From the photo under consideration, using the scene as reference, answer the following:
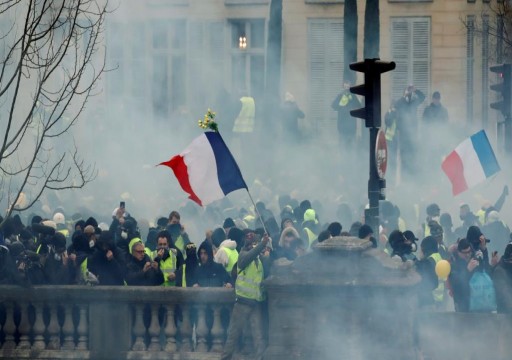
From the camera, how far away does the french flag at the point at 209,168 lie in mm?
17828

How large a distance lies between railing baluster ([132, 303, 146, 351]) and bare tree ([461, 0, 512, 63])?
15941 millimetres

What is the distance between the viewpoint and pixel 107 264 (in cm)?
1773

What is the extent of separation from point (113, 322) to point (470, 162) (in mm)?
6495

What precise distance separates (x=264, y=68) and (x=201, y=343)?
58.0ft

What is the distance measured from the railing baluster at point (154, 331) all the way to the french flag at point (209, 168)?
4.59ft

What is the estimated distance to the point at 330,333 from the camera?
52.0ft

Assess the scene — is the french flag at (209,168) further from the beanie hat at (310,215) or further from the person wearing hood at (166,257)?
the beanie hat at (310,215)

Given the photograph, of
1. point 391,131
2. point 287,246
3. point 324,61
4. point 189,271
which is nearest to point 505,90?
point 287,246

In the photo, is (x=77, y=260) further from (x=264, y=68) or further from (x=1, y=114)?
(x=264, y=68)

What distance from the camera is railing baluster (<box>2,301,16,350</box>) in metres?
17.3

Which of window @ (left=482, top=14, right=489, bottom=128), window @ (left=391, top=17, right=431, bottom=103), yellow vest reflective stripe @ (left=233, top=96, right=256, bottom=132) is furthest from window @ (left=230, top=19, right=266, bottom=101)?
window @ (left=482, top=14, right=489, bottom=128)

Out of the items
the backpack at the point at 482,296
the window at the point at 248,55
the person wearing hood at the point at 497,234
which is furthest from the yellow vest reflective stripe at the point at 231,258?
the window at the point at 248,55

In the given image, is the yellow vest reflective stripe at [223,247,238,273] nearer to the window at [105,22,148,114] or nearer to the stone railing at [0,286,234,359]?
the stone railing at [0,286,234,359]

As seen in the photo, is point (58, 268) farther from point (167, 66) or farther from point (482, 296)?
point (167, 66)
